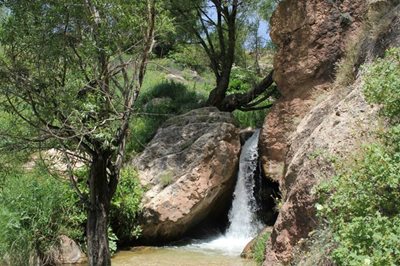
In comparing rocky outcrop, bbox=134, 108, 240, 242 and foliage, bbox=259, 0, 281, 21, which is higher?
foliage, bbox=259, 0, 281, 21

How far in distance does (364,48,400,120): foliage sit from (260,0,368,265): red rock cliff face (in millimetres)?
1573

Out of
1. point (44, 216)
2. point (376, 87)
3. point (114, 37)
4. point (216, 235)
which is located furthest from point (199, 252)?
point (376, 87)

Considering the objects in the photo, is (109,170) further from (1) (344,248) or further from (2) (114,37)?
(1) (344,248)

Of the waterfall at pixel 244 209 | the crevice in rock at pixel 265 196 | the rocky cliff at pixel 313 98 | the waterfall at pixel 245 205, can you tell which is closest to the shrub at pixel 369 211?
the rocky cliff at pixel 313 98

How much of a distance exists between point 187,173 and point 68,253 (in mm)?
3871

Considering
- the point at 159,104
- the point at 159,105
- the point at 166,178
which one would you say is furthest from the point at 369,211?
the point at 159,104

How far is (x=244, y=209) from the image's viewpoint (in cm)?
1488

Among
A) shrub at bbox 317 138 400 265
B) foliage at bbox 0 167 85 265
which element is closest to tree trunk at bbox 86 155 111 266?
foliage at bbox 0 167 85 265

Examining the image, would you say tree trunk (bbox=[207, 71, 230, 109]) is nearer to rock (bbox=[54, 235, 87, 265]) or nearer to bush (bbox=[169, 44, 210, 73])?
bush (bbox=[169, 44, 210, 73])

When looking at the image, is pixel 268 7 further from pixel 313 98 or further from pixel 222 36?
pixel 313 98

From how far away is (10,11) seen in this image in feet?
24.2

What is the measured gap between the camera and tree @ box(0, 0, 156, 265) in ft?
22.8

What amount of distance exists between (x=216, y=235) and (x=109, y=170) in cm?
716

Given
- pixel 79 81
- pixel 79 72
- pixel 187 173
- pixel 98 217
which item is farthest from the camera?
pixel 187 173
